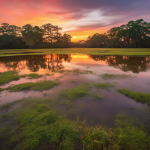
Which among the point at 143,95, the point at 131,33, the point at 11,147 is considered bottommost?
the point at 11,147

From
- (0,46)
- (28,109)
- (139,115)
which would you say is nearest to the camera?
(139,115)

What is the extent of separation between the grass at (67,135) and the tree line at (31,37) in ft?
194

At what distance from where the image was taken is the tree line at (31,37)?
174 ft

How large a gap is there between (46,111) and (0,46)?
197ft

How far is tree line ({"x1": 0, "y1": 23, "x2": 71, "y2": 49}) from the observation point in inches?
2094

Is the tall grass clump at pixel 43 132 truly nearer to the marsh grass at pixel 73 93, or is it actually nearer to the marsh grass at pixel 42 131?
the marsh grass at pixel 42 131

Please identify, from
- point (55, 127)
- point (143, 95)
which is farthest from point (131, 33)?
point (55, 127)

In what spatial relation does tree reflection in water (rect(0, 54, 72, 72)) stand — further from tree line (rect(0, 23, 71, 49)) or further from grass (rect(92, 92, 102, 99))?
tree line (rect(0, 23, 71, 49))

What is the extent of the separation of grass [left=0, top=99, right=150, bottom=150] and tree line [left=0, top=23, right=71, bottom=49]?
2333 inches

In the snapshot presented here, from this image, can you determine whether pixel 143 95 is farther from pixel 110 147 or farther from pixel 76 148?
pixel 76 148

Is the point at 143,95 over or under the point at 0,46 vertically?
under

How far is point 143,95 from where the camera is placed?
18.0 ft

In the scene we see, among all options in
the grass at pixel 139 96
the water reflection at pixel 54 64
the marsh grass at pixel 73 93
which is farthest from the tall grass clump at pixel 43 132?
the water reflection at pixel 54 64

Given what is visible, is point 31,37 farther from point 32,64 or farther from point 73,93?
point 73,93
